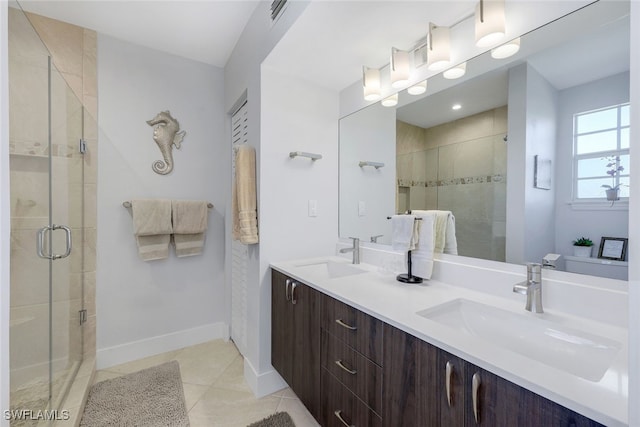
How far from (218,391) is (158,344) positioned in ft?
2.76

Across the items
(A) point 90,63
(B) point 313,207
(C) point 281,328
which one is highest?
(A) point 90,63

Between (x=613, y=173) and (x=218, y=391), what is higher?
(x=613, y=173)

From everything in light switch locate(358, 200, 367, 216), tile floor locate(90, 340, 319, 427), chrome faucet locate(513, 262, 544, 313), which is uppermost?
light switch locate(358, 200, 367, 216)

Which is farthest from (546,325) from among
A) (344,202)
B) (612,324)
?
(344,202)

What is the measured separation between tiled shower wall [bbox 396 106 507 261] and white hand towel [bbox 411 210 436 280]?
0.46 ft

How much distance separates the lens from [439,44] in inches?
52.4

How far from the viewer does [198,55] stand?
2.40 m

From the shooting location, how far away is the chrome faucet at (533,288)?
38.4 inches

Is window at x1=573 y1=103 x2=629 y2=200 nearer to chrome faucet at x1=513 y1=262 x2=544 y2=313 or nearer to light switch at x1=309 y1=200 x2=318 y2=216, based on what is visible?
chrome faucet at x1=513 y1=262 x2=544 y2=313

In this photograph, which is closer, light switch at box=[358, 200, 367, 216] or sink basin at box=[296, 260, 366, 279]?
sink basin at box=[296, 260, 366, 279]

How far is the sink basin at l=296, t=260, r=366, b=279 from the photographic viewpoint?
1.71 meters

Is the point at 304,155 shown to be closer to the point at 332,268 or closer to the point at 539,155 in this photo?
the point at 332,268

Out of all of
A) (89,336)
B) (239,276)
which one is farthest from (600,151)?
(89,336)

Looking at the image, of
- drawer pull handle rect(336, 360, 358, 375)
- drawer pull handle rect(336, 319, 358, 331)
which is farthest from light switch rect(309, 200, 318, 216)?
drawer pull handle rect(336, 360, 358, 375)
